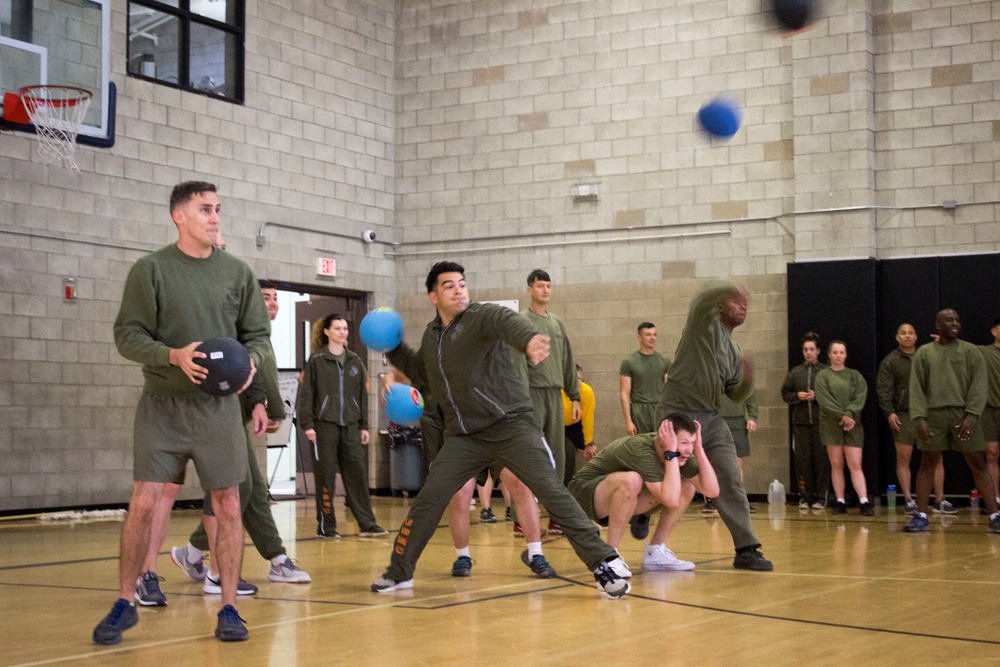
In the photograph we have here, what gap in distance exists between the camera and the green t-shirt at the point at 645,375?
12.2m

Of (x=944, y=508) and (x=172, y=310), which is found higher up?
(x=172, y=310)

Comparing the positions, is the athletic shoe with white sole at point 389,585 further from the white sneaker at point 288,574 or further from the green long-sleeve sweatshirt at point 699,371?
the green long-sleeve sweatshirt at point 699,371

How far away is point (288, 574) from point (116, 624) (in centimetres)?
196

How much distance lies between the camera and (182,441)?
4.90m

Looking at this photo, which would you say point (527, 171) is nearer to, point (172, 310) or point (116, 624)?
point (172, 310)

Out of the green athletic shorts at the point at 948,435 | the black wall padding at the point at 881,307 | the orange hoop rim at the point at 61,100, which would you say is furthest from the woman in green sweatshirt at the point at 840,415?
the orange hoop rim at the point at 61,100

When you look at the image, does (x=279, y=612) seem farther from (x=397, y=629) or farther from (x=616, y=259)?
(x=616, y=259)

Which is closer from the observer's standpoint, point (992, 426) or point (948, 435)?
point (948, 435)

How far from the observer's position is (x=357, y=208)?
51.0ft

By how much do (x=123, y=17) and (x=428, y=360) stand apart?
8.08 meters

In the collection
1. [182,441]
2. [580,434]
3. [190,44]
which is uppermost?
[190,44]

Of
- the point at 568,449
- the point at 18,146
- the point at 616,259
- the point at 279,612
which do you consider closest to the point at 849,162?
the point at 616,259

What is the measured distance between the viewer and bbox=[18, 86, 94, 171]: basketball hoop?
10734mm

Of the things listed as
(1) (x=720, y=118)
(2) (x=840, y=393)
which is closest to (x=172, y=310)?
(1) (x=720, y=118)
